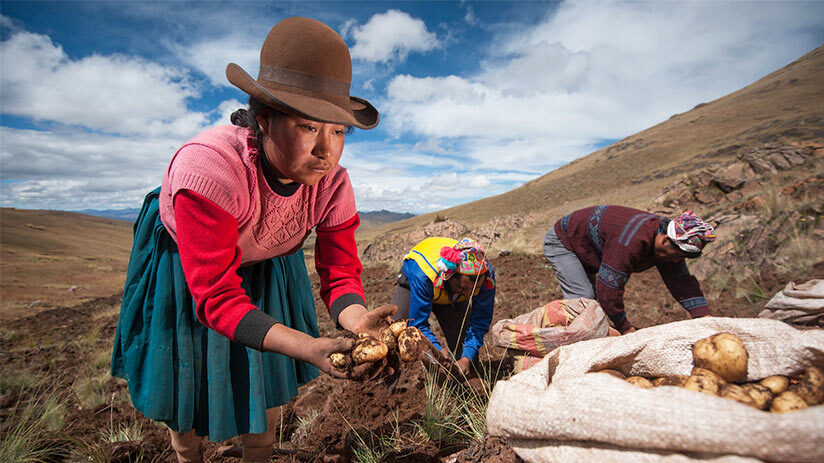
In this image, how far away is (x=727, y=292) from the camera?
446 centimetres

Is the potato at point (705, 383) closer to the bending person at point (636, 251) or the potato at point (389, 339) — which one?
the potato at point (389, 339)

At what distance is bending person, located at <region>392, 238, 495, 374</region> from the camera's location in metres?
2.94

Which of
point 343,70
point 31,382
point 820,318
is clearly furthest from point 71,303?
point 820,318

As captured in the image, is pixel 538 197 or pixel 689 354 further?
pixel 538 197

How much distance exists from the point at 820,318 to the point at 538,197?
1449 inches

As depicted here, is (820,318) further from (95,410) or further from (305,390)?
(95,410)

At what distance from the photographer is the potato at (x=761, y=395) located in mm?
1137

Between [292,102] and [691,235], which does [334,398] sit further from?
[691,235]

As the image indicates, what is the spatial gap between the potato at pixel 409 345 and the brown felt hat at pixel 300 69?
2.85 feet

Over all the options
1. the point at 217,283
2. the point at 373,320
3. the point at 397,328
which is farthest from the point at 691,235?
the point at 217,283

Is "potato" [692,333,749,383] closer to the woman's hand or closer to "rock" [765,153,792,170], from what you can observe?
the woman's hand

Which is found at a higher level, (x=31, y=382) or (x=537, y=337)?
(x=537, y=337)

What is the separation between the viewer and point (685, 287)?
3.01 metres

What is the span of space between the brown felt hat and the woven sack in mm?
1839
